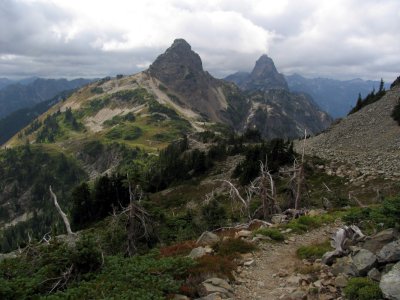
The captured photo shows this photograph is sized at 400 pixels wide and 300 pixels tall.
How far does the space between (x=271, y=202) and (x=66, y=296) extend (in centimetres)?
2387

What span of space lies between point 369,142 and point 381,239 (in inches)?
2653

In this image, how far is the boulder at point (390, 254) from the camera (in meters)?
14.2

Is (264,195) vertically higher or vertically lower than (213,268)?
lower

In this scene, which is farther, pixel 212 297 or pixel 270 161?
pixel 270 161

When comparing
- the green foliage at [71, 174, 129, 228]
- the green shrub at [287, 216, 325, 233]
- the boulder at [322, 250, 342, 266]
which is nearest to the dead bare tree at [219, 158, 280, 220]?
the green shrub at [287, 216, 325, 233]

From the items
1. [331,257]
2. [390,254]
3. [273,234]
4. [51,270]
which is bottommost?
[273,234]

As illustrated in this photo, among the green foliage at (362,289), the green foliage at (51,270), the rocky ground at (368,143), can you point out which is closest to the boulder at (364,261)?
the green foliage at (362,289)

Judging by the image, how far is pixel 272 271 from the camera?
18.8m

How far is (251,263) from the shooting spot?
19266mm

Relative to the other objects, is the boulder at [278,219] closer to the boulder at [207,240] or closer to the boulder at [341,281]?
the boulder at [207,240]

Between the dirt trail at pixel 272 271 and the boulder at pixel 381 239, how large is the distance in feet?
11.6

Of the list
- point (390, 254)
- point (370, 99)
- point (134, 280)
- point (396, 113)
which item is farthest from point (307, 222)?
point (370, 99)

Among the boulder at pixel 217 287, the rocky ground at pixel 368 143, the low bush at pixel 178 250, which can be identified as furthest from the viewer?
the rocky ground at pixel 368 143

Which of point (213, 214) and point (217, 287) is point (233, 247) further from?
point (213, 214)
